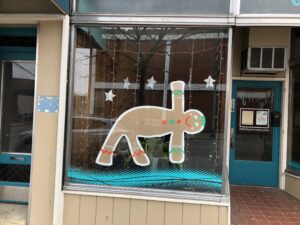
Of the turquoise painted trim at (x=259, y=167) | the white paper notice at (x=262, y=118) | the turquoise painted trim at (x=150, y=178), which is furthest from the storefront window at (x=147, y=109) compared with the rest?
the white paper notice at (x=262, y=118)

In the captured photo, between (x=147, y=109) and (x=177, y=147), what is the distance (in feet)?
1.86

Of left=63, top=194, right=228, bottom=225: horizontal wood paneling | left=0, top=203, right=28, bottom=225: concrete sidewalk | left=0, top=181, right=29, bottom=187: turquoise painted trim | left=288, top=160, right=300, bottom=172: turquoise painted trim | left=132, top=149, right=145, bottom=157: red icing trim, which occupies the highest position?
left=132, top=149, right=145, bottom=157: red icing trim

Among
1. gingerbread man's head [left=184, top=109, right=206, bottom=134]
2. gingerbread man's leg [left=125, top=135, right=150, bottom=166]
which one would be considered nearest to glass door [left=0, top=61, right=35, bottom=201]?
gingerbread man's leg [left=125, top=135, right=150, bottom=166]

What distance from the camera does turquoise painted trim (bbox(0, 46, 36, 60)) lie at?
165 inches

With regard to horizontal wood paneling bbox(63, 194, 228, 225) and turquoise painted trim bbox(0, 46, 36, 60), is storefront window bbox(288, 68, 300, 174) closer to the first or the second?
horizontal wood paneling bbox(63, 194, 228, 225)

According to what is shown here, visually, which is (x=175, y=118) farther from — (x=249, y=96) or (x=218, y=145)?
(x=249, y=96)

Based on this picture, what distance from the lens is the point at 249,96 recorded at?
5.70 metres

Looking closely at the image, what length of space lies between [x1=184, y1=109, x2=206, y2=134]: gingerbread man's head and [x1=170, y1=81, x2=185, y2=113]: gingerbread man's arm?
10 centimetres

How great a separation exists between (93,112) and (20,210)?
5.61 ft

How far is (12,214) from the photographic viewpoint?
12.9 feet

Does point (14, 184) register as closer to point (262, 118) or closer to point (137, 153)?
point (137, 153)

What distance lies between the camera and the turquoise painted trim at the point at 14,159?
414 cm

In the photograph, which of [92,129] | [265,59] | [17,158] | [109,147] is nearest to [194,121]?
[109,147]

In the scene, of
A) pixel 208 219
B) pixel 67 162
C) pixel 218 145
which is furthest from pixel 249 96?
pixel 67 162
